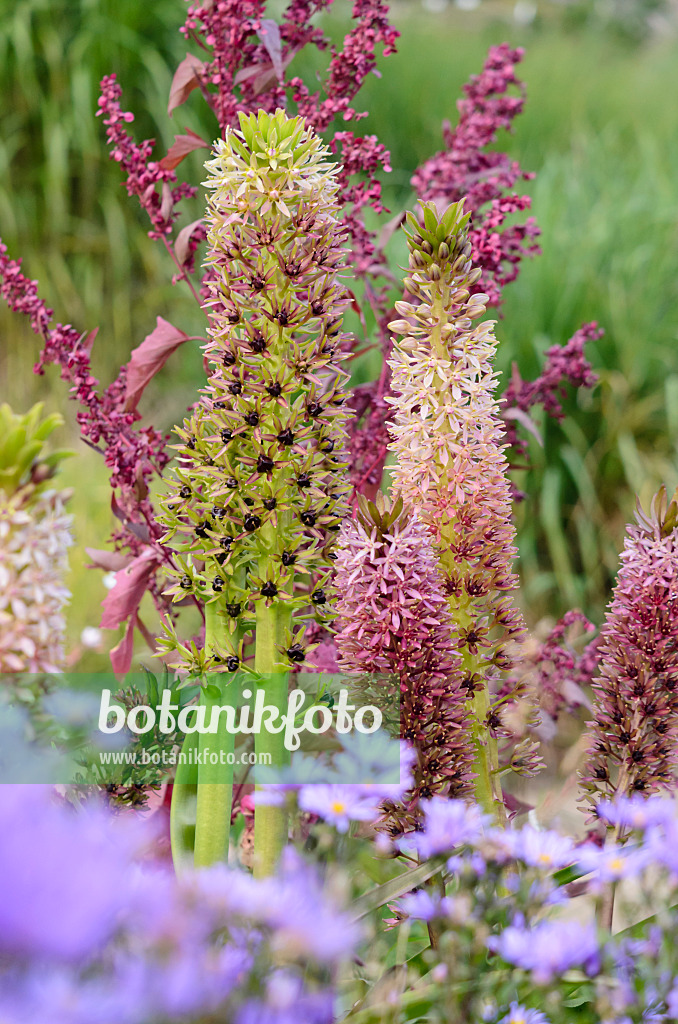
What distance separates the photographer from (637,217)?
310cm

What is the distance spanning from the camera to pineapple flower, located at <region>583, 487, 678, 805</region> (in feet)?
1.88

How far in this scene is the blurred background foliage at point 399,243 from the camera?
2.55 metres

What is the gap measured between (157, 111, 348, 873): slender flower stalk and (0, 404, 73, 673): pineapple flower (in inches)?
3.5

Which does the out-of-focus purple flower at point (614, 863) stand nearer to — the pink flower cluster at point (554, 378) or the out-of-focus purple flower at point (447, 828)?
the out-of-focus purple flower at point (447, 828)

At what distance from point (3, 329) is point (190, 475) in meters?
3.27

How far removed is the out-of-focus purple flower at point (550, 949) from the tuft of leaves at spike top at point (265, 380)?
0.24 meters

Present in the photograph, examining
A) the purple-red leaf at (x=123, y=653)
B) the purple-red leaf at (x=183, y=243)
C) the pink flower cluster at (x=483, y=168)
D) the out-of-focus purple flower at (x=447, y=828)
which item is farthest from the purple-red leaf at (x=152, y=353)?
the out-of-focus purple flower at (x=447, y=828)

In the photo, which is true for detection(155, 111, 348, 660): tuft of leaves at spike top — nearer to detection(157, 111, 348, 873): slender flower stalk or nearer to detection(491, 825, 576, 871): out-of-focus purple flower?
detection(157, 111, 348, 873): slender flower stalk

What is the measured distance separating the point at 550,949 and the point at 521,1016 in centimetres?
9

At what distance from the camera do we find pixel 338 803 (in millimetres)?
456

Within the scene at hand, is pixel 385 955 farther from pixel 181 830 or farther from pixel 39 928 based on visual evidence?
pixel 39 928

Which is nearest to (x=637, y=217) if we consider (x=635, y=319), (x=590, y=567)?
(x=635, y=319)

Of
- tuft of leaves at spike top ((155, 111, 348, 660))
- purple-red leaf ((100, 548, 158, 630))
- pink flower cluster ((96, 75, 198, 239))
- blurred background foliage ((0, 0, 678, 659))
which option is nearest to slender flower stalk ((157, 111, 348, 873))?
tuft of leaves at spike top ((155, 111, 348, 660))

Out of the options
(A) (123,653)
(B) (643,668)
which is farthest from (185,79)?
(B) (643,668)
